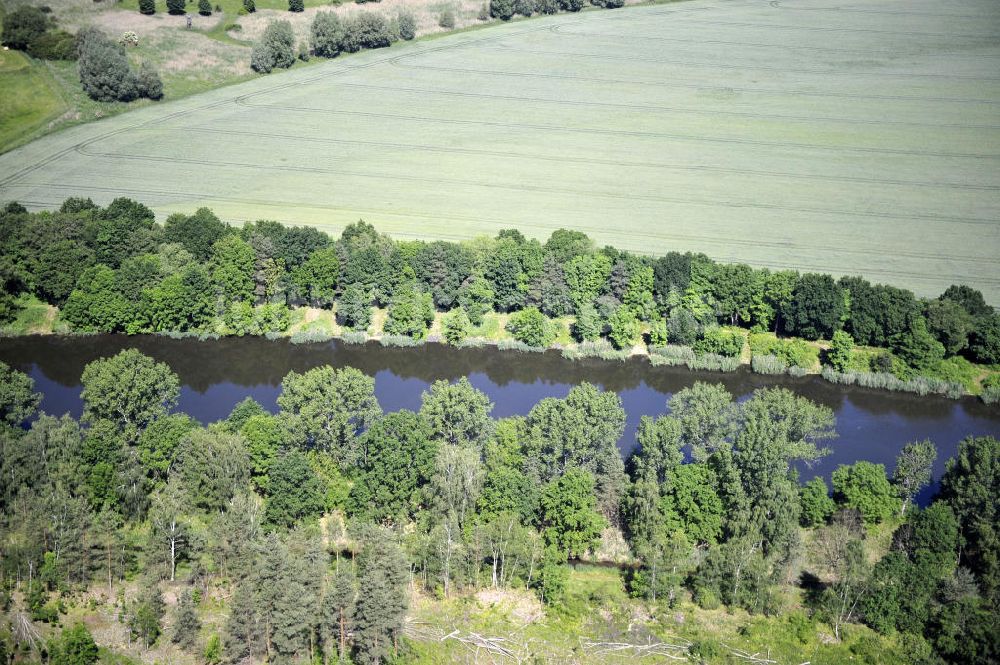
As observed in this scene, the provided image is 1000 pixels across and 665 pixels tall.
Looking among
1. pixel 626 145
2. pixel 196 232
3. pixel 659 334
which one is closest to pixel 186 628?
pixel 659 334

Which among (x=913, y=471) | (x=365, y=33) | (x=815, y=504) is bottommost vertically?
(x=815, y=504)

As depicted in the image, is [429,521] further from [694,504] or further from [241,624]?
[694,504]

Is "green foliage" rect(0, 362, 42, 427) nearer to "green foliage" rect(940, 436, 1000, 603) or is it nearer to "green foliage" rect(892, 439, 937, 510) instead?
"green foliage" rect(892, 439, 937, 510)

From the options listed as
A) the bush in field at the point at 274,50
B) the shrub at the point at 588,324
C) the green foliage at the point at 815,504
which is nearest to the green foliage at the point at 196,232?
the shrub at the point at 588,324

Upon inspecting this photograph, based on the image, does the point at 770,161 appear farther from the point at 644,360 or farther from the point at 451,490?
the point at 451,490

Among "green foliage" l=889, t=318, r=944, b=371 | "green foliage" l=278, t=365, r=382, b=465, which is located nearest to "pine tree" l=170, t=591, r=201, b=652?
"green foliage" l=278, t=365, r=382, b=465
